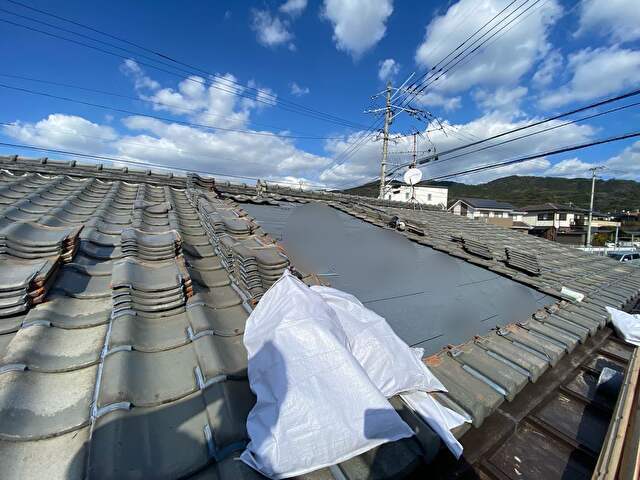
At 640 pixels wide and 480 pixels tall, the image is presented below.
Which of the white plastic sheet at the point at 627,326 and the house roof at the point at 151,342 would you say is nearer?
the house roof at the point at 151,342

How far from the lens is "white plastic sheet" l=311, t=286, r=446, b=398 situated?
6.43 ft

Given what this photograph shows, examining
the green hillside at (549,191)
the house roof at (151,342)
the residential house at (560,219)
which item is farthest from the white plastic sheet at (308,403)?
the green hillside at (549,191)

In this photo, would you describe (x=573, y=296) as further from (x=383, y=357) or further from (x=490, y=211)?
(x=490, y=211)

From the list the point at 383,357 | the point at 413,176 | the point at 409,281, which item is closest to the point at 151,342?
the point at 383,357

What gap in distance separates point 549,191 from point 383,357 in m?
157

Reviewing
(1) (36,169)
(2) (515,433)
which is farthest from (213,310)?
(1) (36,169)

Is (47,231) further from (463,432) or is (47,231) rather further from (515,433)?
(515,433)

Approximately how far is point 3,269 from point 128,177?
6.11 metres

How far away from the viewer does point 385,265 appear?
187 inches

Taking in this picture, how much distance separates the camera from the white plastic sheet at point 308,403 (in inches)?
53.8

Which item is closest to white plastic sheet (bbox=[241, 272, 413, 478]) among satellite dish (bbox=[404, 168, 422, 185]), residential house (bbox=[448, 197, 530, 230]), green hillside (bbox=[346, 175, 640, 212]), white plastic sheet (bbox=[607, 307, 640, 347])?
white plastic sheet (bbox=[607, 307, 640, 347])

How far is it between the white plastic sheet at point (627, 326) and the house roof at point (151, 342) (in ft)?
0.71

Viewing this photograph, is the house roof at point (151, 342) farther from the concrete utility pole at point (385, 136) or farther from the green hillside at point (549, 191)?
the green hillside at point (549, 191)

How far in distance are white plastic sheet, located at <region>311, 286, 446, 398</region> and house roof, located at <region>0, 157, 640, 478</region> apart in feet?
0.52
